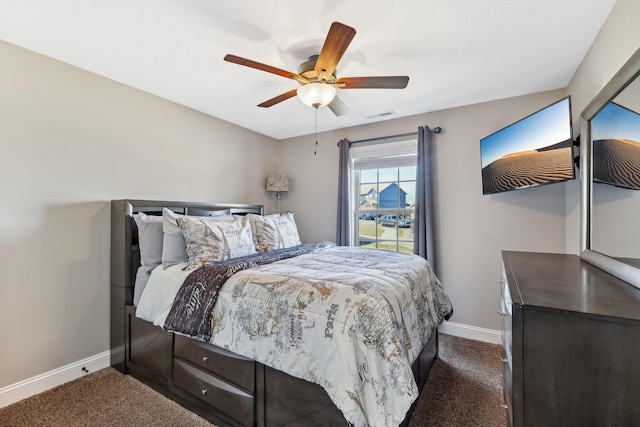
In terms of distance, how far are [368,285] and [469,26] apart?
1763mm

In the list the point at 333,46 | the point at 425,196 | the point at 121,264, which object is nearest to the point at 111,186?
the point at 121,264

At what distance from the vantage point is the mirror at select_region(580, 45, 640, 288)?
3.90 feet

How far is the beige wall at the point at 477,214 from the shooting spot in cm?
269

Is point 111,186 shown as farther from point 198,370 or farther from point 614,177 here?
point 614,177

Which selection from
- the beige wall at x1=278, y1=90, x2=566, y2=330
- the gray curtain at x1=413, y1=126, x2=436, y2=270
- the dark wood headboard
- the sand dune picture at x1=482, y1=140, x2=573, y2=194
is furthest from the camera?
the gray curtain at x1=413, y1=126, x2=436, y2=270

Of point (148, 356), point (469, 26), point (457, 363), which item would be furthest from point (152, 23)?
point (457, 363)

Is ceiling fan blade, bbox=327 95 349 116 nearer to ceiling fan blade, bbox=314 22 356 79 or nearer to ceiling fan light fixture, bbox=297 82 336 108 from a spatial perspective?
ceiling fan light fixture, bbox=297 82 336 108

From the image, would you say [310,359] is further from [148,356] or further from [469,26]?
[469,26]

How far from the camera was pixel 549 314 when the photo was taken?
90cm

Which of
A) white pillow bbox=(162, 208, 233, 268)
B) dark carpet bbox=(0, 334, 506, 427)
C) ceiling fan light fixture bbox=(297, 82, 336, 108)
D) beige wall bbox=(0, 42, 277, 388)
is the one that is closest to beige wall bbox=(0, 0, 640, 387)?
beige wall bbox=(0, 42, 277, 388)

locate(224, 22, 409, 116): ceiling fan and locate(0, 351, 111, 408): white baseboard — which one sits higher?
locate(224, 22, 409, 116): ceiling fan

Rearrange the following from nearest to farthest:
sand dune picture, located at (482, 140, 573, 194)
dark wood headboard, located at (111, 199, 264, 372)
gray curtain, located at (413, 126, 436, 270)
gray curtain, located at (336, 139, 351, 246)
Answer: sand dune picture, located at (482, 140, 573, 194) < dark wood headboard, located at (111, 199, 264, 372) < gray curtain, located at (413, 126, 436, 270) < gray curtain, located at (336, 139, 351, 246)

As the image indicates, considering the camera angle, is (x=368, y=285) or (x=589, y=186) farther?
(x=589, y=186)

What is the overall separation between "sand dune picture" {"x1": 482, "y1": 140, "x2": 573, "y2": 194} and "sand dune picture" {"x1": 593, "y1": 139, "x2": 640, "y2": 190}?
16.5 inches
